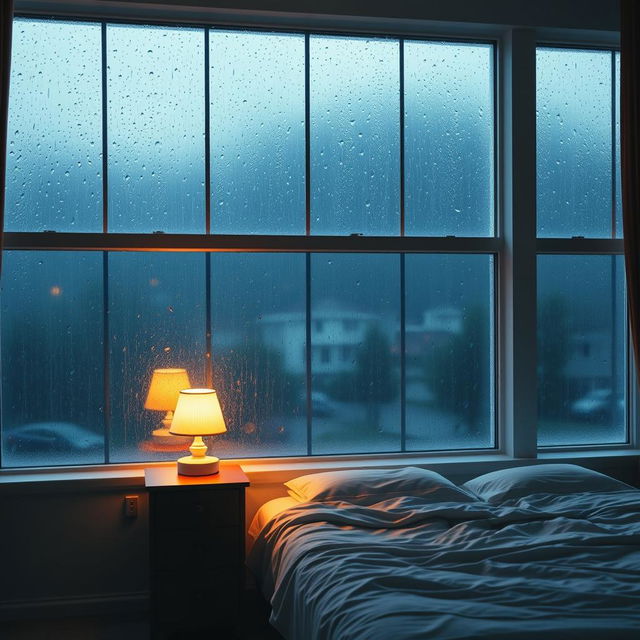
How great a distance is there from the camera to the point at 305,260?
4.18 metres

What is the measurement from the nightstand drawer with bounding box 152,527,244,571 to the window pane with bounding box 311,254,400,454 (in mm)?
879

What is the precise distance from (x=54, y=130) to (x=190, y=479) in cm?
194

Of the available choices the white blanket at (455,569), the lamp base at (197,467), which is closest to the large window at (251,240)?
the lamp base at (197,467)

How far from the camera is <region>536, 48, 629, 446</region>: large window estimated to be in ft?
14.6

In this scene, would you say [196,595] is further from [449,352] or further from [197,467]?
[449,352]

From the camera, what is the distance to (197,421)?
3584 mm

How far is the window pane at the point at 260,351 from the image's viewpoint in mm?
4109

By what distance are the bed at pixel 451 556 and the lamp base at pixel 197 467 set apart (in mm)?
354

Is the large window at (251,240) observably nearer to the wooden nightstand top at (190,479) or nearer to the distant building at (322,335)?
the distant building at (322,335)

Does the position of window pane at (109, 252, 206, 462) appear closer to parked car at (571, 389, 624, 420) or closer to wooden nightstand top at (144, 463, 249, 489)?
wooden nightstand top at (144, 463, 249, 489)

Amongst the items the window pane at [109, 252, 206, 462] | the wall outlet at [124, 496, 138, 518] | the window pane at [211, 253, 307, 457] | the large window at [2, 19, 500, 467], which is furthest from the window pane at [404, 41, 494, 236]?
the wall outlet at [124, 496, 138, 518]

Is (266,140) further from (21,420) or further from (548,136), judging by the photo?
(21,420)

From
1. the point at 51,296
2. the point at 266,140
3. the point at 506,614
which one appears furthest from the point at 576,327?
the point at 51,296

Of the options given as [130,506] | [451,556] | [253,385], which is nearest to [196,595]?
[130,506]
